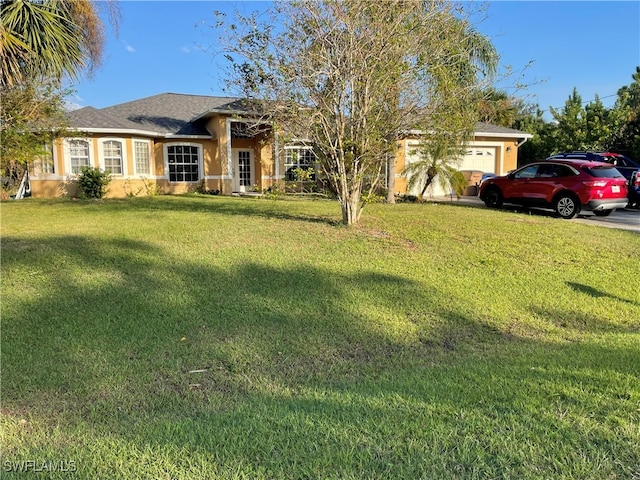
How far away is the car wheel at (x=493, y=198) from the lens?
50.3ft

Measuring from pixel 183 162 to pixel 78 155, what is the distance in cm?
431

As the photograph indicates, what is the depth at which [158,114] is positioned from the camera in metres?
22.3

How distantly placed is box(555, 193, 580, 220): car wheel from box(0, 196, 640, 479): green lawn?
12.9ft

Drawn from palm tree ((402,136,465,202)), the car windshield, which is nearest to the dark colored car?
palm tree ((402,136,465,202))

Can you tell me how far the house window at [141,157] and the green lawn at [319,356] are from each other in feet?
37.4

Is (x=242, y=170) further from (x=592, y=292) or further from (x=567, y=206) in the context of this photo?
(x=592, y=292)

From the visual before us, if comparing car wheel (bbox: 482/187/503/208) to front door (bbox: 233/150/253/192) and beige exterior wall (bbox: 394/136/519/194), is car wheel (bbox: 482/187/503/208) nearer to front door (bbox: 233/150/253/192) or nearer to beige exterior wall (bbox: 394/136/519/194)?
beige exterior wall (bbox: 394/136/519/194)

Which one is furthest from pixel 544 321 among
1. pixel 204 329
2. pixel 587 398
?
pixel 204 329

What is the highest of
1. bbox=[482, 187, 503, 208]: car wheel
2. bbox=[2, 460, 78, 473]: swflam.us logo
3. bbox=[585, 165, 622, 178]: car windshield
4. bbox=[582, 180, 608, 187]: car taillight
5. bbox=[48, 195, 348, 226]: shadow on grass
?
bbox=[585, 165, 622, 178]: car windshield

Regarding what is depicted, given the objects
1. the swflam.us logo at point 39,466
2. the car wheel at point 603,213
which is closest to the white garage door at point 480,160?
the car wheel at point 603,213

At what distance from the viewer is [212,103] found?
82.2ft

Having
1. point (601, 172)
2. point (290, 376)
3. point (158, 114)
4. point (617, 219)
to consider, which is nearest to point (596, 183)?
point (601, 172)

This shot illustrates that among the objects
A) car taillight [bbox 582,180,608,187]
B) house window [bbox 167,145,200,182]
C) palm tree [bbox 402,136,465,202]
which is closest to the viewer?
car taillight [bbox 582,180,608,187]

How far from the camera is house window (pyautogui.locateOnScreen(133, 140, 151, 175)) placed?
19719 mm
